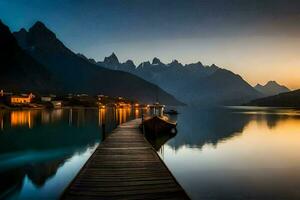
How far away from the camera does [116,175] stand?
1798 cm

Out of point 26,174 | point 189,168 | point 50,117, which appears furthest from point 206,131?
point 26,174

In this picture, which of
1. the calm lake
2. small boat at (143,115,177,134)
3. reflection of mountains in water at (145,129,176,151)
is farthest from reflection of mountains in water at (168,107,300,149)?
the calm lake

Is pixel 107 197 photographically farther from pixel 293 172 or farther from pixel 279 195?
pixel 293 172

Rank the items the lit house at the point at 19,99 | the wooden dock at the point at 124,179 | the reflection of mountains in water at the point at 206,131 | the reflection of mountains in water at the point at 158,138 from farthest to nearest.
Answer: the lit house at the point at 19,99
the reflection of mountains in water at the point at 206,131
the reflection of mountains in water at the point at 158,138
the wooden dock at the point at 124,179

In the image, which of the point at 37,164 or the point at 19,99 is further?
the point at 19,99

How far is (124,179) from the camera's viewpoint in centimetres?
1700

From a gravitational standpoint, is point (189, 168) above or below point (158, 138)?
below

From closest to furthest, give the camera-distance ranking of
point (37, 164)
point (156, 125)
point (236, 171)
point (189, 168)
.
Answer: point (37, 164)
point (236, 171)
point (189, 168)
point (156, 125)

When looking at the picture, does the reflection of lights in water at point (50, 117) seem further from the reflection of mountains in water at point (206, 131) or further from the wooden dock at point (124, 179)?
the wooden dock at point (124, 179)

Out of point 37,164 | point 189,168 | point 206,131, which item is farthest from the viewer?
point 206,131

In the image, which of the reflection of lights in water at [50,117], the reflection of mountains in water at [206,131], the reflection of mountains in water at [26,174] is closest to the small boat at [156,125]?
the reflection of mountains in water at [206,131]

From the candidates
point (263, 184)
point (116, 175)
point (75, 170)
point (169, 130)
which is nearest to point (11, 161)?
point (75, 170)

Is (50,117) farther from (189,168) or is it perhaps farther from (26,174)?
(189,168)

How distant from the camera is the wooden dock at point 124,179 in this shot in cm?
1441
